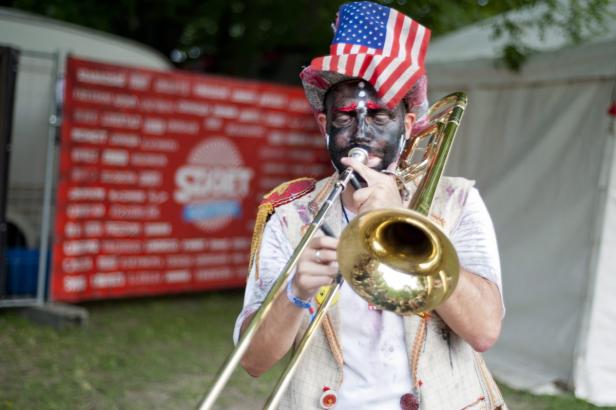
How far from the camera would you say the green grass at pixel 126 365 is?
4.63 m

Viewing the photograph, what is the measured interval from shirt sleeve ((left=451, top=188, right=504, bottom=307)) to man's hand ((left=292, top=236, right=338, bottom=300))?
0.46 meters

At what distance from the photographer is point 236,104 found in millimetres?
7457

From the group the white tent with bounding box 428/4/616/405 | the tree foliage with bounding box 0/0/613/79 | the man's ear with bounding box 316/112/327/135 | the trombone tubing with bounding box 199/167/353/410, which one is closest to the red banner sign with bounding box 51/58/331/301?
the white tent with bounding box 428/4/616/405

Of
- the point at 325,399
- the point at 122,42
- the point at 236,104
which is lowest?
the point at 325,399

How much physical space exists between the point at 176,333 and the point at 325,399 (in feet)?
15.5

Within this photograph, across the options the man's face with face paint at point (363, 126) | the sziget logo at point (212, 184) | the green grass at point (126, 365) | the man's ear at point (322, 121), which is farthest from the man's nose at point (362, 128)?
the sziget logo at point (212, 184)

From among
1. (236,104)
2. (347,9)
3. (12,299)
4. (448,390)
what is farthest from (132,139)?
(448,390)

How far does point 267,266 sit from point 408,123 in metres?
0.62

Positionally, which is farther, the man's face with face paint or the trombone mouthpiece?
the man's face with face paint

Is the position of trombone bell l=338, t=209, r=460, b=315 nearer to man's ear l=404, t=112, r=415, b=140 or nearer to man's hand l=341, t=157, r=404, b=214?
man's hand l=341, t=157, r=404, b=214

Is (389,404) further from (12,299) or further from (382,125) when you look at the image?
(12,299)

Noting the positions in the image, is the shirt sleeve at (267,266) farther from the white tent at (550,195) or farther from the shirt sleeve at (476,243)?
the white tent at (550,195)

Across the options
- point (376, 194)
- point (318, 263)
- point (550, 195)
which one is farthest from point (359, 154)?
point (550, 195)

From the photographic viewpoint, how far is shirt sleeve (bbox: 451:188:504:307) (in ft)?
6.11
